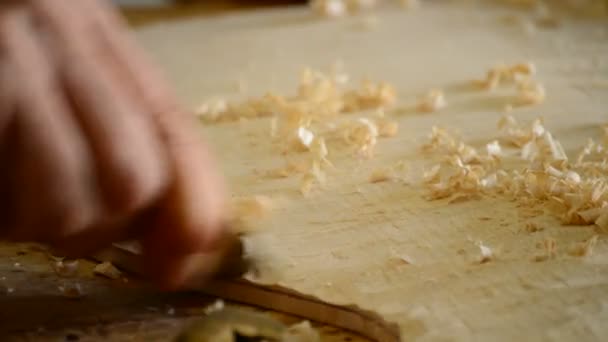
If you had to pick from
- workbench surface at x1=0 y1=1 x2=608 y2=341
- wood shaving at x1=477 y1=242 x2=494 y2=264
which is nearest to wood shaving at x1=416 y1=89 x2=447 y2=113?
workbench surface at x1=0 y1=1 x2=608 y2=341

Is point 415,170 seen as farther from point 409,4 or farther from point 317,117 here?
point 409,4

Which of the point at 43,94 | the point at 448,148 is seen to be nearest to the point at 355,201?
the point at 448,148

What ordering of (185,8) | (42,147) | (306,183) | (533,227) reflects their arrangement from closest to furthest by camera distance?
(42,147) < (533,227) < (306,183) < (185,8)

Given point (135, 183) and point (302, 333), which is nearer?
point (135, 183)

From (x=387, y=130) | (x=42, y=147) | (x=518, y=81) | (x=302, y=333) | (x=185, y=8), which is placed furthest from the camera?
(x=185, y=8)

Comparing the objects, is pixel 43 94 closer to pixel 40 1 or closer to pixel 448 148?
pixel 40 1

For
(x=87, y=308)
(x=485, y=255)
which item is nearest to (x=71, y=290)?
(x=87, y=308)

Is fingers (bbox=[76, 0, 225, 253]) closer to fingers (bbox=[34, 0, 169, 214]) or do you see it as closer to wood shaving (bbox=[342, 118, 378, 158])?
fingers (bbox=[34, 0, 169, 214])
